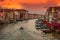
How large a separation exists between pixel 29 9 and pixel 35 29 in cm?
84

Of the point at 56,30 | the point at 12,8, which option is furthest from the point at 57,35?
the point at 12,8

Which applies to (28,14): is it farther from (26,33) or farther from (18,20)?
(26,33)

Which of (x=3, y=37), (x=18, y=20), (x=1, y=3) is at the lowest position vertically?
(x=3, y=37)

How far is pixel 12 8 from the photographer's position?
220 inches

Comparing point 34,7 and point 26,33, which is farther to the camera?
point 26,33

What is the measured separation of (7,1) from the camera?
5598mm

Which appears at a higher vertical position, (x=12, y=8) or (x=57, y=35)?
(x=12, y=8)

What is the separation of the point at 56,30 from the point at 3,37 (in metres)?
1.29

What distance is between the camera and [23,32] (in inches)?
239

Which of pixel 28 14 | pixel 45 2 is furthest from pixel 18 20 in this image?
pixel 45 2

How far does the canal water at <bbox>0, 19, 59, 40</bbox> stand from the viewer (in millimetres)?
5660

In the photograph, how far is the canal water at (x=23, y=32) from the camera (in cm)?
566

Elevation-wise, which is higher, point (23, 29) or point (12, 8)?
point (12, 8)

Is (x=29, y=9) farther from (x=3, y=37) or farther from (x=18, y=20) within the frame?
(x=3, y=37)
